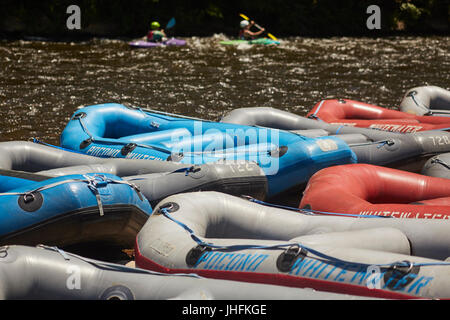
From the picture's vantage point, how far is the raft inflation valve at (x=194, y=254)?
319cm

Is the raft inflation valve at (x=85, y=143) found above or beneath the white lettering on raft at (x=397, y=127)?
above

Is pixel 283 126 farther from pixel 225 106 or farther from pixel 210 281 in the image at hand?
pixel 210 281

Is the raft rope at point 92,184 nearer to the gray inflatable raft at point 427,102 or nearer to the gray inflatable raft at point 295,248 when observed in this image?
the gray inflatable raft at point 295,248

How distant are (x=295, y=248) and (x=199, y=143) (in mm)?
2700

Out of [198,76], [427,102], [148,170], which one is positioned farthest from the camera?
[198,76]

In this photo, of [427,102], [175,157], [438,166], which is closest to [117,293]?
[175,157]

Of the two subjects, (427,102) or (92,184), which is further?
(427,102)

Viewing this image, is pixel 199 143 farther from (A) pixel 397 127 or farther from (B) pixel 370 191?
(A) pixel 397 127

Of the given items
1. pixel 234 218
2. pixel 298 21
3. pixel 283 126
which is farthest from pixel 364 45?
pixel 234 218

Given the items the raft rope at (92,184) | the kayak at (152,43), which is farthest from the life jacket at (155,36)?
the raft rope at (92,184)

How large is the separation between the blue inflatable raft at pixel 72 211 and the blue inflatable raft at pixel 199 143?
1179mm

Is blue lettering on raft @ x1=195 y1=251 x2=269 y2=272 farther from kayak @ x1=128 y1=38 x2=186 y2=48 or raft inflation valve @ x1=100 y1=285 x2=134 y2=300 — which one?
kayak @ x1=128 y1=38 x2=186 y2=48

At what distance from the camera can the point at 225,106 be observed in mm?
9102

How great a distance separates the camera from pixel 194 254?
3.21 metres
